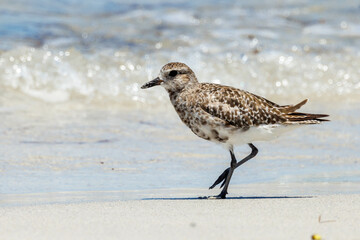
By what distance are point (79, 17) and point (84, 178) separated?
8413 millimetres

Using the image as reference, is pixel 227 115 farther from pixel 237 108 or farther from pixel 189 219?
pixel 189 219

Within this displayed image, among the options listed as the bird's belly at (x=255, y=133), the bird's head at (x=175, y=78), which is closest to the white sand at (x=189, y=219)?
the bird's belly at (x=255, y=133)

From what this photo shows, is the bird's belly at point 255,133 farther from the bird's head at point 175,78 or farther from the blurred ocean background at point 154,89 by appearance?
the bird's head at point 175,78

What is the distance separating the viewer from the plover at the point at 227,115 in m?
5.88

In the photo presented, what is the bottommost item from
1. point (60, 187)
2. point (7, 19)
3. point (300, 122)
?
point (60, 187)

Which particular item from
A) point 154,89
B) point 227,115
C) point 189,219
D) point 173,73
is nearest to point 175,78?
point 173,73

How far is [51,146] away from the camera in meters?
7.77

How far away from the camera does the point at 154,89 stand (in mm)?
11156

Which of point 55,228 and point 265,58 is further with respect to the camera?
point 265,58

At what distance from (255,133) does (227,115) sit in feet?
0.96

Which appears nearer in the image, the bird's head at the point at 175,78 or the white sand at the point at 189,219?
the white sand at the point at 189,219

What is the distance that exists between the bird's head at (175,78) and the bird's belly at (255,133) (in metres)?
0.62

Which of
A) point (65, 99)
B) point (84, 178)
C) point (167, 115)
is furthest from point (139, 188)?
point (65, 99)

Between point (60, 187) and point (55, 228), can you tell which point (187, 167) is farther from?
point (55, 228)
